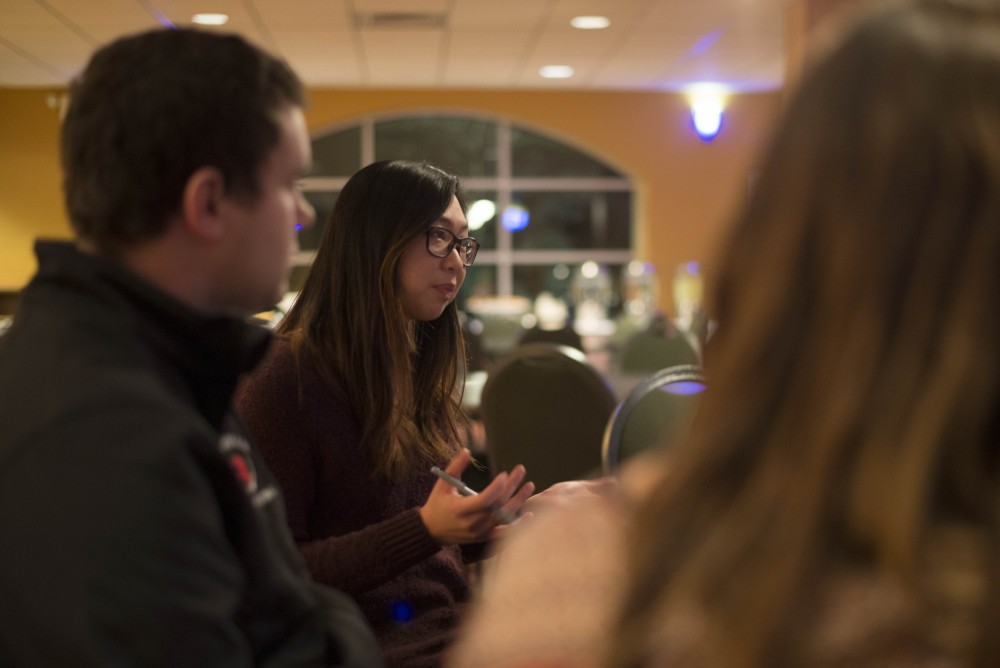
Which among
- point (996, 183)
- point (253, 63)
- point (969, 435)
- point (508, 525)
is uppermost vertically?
point (253, 63)

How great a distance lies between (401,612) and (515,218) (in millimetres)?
8807

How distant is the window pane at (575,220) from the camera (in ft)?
33.3

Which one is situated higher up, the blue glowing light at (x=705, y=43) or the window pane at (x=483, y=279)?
the blue glowing light at (x=705, y=43)

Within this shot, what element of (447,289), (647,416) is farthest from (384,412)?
(647,416)

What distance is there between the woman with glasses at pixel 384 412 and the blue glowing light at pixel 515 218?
27.5ft

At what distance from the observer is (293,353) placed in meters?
1.43

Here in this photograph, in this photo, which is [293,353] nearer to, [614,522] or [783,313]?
[614,522]

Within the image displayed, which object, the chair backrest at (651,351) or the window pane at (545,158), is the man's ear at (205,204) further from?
the window pane at (545,158)

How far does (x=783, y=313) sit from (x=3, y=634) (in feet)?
1.93

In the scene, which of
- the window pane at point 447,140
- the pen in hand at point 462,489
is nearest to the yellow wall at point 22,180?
the window pane at point 447,140

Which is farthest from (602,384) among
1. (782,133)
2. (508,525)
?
(782,133)

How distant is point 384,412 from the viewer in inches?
57.2

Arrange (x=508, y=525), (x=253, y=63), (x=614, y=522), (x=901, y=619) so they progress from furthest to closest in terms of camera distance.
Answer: (x=508, y=525)
(x=253, y=63)
(x=614, y=522)
(x=901, y=619)

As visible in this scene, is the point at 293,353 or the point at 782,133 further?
the point at 293,353
